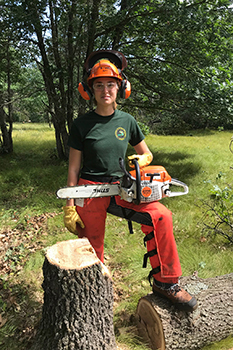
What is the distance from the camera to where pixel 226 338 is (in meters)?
2.30

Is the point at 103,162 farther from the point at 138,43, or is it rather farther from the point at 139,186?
the point at 138,43

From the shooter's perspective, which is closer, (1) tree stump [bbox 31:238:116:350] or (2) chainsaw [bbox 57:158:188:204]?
(1) tree stump [bbox 31:238:116:350]

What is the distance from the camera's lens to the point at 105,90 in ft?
7.13

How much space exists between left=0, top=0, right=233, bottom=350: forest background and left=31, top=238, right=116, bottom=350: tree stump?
0.50 m

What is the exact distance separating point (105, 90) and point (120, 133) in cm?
39

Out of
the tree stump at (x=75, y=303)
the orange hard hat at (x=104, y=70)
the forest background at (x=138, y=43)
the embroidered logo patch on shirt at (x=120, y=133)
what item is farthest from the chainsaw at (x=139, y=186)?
the forest background at (x=138, y=43)

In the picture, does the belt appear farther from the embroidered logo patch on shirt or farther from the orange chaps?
the embroidered logo patch on shirt

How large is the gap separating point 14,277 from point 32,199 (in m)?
2.15

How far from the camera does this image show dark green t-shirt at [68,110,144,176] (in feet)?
7.29

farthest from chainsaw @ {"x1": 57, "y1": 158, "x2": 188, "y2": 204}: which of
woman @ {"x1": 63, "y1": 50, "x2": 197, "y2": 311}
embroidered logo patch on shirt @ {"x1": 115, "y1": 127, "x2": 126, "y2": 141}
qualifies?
embroidered logo patch on shirt @ {"x1": 115, "y1": 127, "x2": 126, "y2": 141}

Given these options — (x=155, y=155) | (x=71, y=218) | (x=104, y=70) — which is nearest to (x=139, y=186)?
(x=71, y=218)

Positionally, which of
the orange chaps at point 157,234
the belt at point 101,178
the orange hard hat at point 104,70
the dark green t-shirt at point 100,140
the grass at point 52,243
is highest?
the orange hard hat at point 104,70

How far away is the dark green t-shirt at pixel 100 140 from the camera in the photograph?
7.29ft

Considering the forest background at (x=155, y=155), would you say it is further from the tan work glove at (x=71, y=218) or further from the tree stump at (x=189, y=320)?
the tan work glove at (x=71, y=218)
